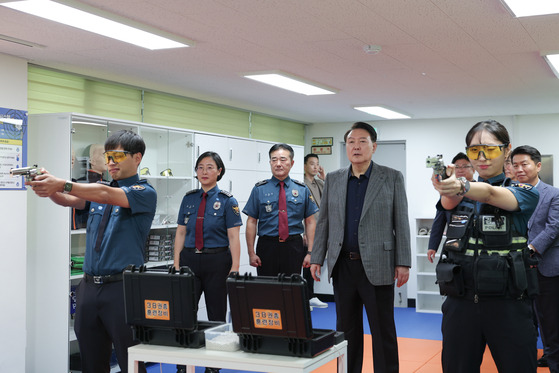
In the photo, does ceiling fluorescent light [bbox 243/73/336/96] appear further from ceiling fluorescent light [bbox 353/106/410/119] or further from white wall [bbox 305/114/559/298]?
white wall [bbox 305/114/559/298]

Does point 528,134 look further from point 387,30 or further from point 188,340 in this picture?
point 188,340

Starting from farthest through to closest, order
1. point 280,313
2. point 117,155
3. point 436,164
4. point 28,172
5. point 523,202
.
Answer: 1. point 117,155
2. point 28,172
3. point 523,202
4. point 280,313
5. point 436,164

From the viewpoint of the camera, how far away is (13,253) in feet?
17.3

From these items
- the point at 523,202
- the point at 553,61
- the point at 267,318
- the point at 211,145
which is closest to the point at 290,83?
the point at 211,145

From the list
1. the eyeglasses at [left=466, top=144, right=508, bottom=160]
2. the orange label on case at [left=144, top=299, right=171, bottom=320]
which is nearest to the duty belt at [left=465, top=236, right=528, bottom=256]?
the eyeglasses at [left=466, top=144, right=508, bottom=160]

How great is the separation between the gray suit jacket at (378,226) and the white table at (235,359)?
3.85ft

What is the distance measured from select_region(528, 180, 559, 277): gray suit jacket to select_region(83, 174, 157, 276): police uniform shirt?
3217mm

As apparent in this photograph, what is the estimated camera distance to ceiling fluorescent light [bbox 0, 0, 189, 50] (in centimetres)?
386

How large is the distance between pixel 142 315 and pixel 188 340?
0.24 metres

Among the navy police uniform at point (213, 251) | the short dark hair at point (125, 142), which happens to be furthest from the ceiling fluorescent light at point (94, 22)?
the navy police uniform at point (213, 251)

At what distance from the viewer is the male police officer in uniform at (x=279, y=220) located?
5.46m

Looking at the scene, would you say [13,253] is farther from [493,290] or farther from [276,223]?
[493,290]

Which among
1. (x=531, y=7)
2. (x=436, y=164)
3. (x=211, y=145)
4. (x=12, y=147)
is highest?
(x=531, y=7)

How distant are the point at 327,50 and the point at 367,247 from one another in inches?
73.9
